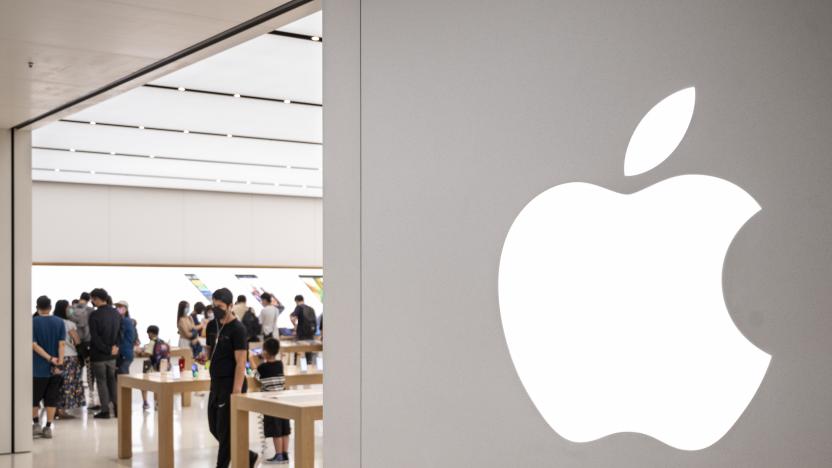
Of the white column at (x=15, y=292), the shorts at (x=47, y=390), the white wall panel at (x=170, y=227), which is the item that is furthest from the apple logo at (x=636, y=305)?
the white wall panel at (x=170, y=227)

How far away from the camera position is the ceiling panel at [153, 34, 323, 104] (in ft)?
22.7

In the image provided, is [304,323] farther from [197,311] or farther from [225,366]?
[225,366]

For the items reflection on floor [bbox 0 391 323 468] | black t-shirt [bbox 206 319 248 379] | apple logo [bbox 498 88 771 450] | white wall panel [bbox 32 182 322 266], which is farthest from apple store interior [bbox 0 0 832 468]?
white wall panel [bbox 32 182 322 266]

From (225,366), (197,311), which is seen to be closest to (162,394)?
(225,366)

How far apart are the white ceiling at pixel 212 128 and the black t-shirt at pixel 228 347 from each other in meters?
2.20

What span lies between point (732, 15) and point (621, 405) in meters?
1.19

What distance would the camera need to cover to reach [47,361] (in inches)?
390

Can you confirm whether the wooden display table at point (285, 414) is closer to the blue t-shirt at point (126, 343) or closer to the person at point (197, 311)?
the blue t-shirt at point (126, 343)

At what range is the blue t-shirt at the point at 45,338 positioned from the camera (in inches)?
390

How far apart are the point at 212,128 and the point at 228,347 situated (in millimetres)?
4029

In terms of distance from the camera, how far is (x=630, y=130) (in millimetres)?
2670

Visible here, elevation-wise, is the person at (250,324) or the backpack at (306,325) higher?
the person at (250,324)

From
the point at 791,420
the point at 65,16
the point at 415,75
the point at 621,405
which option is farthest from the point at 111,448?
the point at 791,420

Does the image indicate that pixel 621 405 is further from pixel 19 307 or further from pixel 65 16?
pixel 19 307
